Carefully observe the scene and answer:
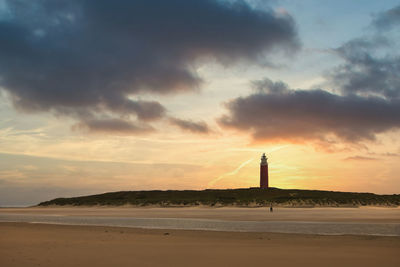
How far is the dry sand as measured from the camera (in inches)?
539

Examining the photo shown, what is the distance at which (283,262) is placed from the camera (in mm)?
13781

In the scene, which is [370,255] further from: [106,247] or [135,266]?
[106,247]

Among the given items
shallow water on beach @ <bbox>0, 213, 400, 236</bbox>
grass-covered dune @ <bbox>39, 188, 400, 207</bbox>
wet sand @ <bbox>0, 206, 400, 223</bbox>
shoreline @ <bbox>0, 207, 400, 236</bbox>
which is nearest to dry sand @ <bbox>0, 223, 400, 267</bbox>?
shallow water on beach @ <bbox>0, 213, 400, 236</bbox>

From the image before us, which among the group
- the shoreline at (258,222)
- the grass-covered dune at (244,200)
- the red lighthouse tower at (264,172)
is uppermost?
the red lighthouse tower at (264,172)

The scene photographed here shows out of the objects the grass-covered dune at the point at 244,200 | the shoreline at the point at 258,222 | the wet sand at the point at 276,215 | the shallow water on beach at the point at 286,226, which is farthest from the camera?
the grass-covered dune at the point at 244,200

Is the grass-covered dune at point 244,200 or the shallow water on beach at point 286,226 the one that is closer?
the shallow water on beach at point 286,226

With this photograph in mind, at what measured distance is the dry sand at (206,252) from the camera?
13695 mm

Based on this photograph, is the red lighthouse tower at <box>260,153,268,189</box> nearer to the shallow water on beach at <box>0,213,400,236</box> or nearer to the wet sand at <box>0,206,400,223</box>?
the wet sand at <box>0,206,400,223</box>

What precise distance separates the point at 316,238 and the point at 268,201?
64.4 m

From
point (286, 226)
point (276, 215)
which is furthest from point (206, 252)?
point (276, 215)

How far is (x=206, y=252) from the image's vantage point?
16172 millimetres

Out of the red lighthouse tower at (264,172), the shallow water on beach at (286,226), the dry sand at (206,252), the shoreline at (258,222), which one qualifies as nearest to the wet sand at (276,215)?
the shoreline at (258,222)

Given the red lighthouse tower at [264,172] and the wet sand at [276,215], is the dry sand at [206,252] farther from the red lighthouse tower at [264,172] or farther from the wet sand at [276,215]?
the red lighthouse tower at [264,172]

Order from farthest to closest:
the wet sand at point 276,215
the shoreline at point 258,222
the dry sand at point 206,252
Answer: the wet sand at point 276,215
the shoreline at point 258,222
the dry sand at point 206,252
